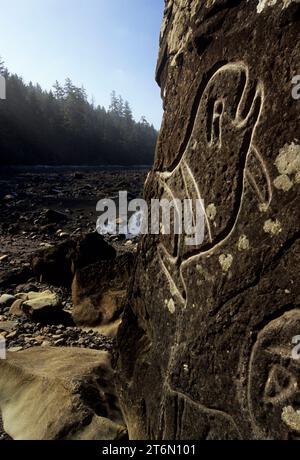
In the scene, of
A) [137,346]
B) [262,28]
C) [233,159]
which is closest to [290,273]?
[233,159]

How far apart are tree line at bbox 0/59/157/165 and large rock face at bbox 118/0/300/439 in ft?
112

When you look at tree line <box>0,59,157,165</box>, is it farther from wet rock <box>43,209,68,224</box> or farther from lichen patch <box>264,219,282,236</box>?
lichen patch <box>264,219,282,236</box>

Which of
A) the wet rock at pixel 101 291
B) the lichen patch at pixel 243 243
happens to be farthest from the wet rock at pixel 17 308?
the lichen patch at pixel 243 243

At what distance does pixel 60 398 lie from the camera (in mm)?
2865

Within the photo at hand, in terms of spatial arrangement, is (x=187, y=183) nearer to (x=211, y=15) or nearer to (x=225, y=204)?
(x=225, y=204)

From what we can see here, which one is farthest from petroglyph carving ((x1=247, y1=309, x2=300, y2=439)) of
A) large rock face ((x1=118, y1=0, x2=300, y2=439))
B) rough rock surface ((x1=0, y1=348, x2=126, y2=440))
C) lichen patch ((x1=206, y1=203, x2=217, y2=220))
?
rough rock surface ((x1=0, y1=348, x2=126, y2=440))

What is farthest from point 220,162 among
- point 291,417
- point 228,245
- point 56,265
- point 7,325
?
point 56,265

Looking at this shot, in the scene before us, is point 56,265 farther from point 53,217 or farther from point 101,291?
point 53,217

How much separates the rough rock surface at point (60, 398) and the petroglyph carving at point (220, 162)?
3.06ft

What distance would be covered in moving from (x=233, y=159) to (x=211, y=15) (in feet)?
2.68

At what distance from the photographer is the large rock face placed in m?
1.86

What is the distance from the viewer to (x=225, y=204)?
7.07ft

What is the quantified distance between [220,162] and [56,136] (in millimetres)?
48906

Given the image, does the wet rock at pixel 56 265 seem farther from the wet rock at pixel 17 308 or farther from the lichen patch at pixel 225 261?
the lichen patch at pixel 225 261
